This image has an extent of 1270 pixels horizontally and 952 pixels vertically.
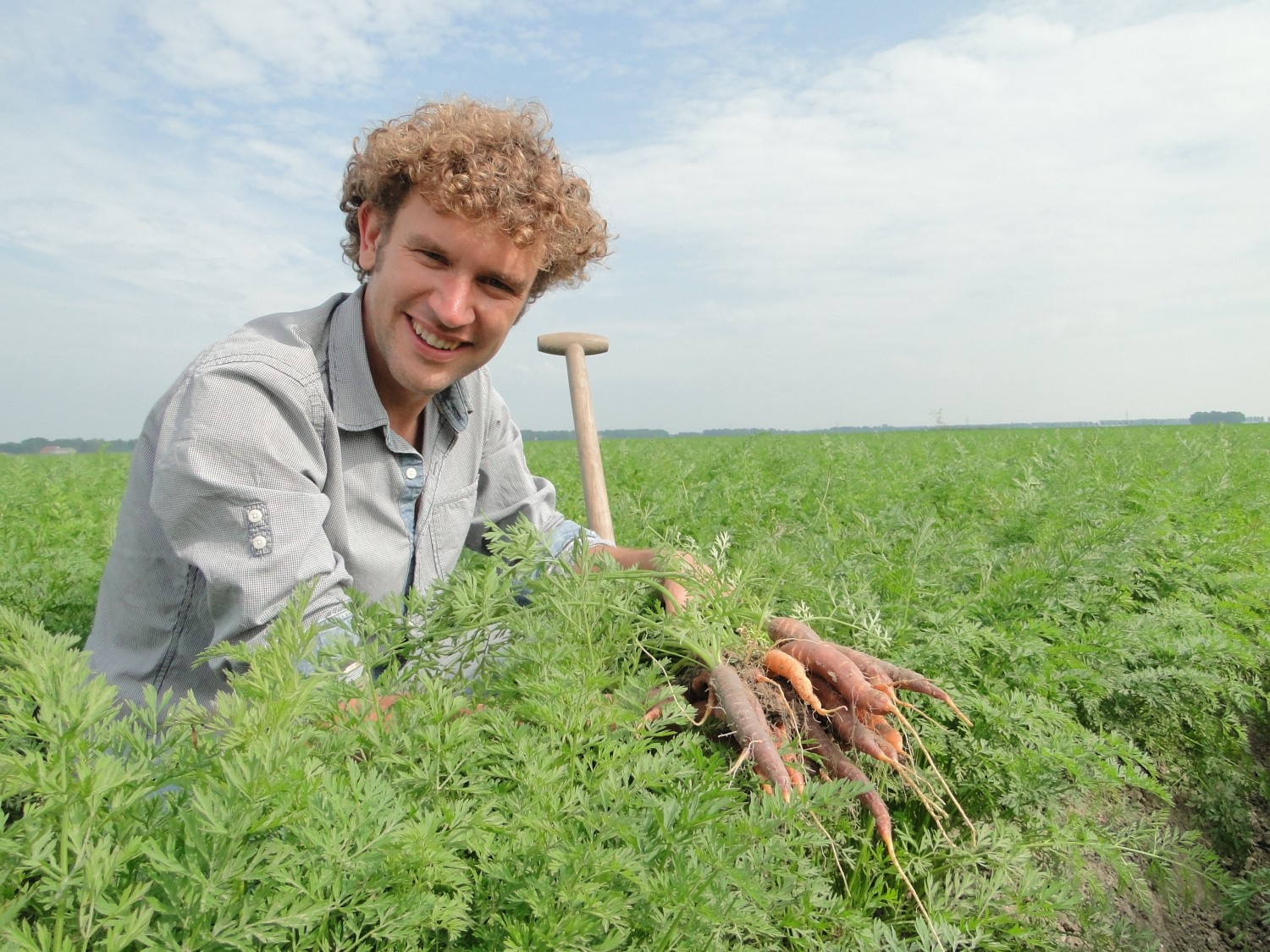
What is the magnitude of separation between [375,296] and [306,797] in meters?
1.81

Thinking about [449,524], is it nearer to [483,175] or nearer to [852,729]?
[483,175]

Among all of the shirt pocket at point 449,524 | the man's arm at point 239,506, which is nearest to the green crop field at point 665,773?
the man's arm at point 239,506

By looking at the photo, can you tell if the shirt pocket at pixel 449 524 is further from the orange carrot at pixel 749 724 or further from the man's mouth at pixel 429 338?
the orange carrot at pixel 749 724

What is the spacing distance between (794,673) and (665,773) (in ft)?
2.36

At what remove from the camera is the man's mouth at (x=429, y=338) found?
8.51 ft

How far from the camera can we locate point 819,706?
2.23 meters

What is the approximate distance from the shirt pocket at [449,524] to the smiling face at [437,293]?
537mm

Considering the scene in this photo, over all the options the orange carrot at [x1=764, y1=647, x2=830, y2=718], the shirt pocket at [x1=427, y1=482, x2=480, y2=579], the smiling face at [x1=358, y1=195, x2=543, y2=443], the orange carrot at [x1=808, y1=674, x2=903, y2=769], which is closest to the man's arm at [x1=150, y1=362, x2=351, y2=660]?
the smiling face at [x1=358, y1=195, x2=543, y2=443]

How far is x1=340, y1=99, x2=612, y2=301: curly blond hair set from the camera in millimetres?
2496

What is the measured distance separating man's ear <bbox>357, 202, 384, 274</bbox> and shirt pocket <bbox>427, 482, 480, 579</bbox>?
869 millimetres

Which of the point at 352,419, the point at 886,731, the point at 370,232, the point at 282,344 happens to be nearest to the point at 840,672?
the point at 886,731

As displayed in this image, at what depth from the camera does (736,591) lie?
7.92ft

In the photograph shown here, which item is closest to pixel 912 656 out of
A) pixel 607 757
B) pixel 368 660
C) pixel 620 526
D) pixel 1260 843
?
pixel 607 757

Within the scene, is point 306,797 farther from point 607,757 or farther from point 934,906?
point 934,906
